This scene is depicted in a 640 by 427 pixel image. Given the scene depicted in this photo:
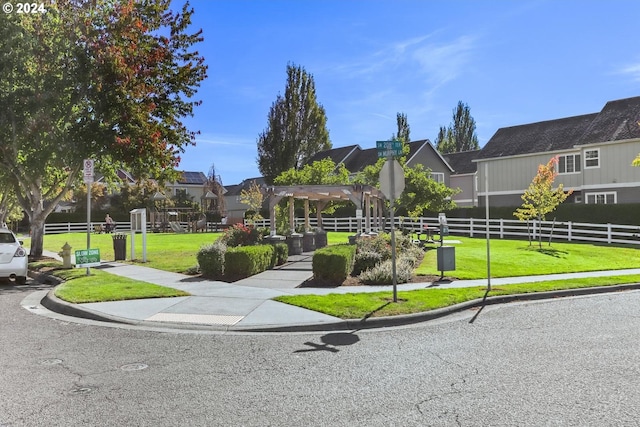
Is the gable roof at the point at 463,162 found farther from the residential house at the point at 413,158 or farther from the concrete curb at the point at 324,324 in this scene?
the concrete curb at the point at 324,324

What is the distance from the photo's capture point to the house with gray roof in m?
30.1

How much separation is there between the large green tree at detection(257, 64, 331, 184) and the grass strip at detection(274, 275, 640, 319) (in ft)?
145

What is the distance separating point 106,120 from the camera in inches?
645

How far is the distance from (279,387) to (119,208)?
172 ft

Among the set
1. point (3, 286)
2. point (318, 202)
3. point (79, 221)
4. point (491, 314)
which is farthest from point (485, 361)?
point (79, 221)

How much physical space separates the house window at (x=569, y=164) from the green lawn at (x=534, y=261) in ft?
38.1

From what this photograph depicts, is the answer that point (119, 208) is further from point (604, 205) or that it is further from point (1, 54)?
point (604, 205)

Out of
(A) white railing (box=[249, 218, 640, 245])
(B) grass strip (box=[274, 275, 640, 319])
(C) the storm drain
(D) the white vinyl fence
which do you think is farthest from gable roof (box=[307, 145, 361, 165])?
(C) the storm drain

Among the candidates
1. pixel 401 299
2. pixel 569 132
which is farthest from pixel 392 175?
pixel 569 132

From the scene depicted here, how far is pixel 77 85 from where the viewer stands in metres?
16.7

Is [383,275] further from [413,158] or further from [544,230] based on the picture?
[413,158]

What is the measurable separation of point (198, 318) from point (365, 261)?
6625 mm

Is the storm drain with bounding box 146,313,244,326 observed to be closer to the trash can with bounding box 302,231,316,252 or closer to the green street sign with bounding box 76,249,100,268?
the green street sign with bounding box 76,249,100,268

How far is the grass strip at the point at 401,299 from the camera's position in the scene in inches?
352
